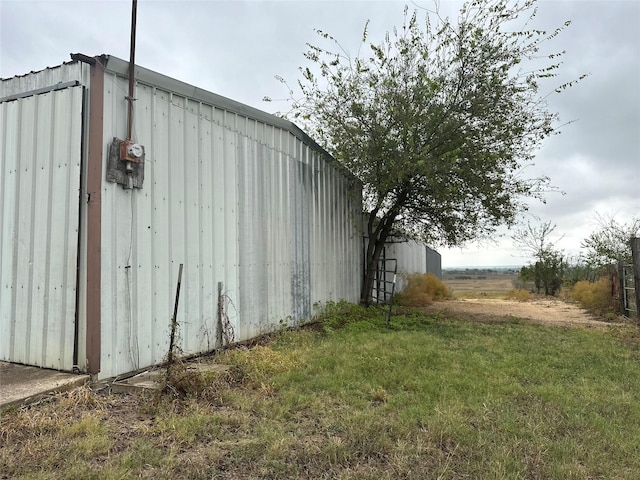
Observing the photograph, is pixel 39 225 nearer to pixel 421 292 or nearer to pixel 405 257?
pixel 421 292

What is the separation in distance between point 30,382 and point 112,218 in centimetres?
166

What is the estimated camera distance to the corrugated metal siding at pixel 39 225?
444 centimetres

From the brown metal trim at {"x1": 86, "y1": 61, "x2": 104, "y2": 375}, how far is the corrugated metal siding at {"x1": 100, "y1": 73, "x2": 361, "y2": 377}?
7 centimetres

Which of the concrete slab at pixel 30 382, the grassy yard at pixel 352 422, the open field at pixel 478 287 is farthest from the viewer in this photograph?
the open field at pixel 478 287

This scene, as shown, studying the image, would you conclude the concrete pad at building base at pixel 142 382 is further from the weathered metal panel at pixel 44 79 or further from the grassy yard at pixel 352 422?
the weathered metal panel at pixel 44 79

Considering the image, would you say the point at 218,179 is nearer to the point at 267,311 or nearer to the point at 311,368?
the point at 267,311

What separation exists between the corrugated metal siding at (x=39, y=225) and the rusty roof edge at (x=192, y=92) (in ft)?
1.42

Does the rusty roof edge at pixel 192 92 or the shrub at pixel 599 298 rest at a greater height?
the rusty roof edge at pixel 192 92

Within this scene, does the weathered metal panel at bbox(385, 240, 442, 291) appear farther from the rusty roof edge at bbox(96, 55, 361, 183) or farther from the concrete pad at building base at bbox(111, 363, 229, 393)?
the concrete pad at building base at bbox(111, 363, 229, 393)

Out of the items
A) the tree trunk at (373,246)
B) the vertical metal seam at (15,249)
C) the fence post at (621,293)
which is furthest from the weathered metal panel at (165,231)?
the fence post at (621,293)

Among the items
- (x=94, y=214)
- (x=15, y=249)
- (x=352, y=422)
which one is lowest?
(x=352, y=422)

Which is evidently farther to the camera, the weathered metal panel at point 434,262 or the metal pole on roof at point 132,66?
the weathered metal panel at point 434,262

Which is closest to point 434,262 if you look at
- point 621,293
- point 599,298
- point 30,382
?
point 599,298

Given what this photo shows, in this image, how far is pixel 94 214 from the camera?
14.1 feet
